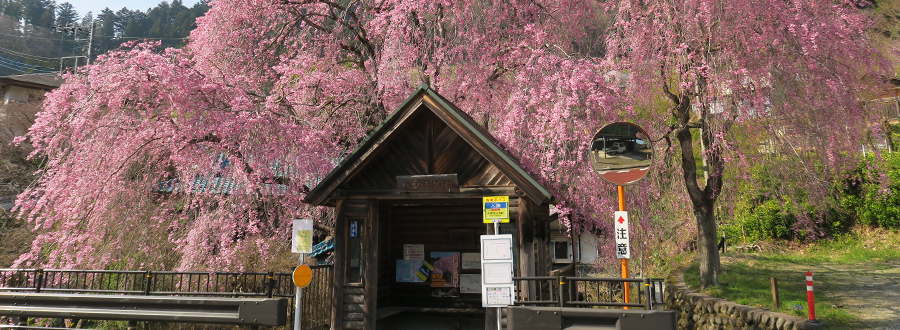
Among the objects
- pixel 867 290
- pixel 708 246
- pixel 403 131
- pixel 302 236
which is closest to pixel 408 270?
pixel 403 131

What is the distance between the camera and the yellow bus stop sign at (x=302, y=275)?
7.79 m

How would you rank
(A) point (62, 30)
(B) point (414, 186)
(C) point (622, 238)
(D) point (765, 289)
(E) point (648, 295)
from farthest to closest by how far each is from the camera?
(A) point (62, 30) < (D) point (765, 289) < (B) point (414, 186) < (C) point (622, 238) < (E) point (648, 295)

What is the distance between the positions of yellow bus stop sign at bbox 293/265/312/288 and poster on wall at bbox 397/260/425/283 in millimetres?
4106

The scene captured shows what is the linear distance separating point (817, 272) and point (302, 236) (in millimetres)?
15280

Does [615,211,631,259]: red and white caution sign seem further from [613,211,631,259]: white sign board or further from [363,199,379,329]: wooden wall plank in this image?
[363,199,379,329]: wooden wall plank

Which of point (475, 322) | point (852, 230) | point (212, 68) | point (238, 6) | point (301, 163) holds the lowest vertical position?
point (475, 322)

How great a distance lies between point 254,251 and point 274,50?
544 cm

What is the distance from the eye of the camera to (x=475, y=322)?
1119 cm

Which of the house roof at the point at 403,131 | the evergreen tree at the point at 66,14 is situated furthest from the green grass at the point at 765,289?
the evergreen tree at the point at 66,14

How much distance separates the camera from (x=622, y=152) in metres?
7.58

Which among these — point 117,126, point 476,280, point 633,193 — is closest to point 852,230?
point 633,193

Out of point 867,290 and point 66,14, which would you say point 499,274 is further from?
point 66,14

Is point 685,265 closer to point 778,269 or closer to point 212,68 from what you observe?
point 778,269

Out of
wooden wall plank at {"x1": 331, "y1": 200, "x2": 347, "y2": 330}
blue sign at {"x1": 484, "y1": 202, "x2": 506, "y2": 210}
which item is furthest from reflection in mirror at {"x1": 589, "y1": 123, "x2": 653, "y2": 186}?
wooden wall plank at {"x1": 331, "y1": 200, "x2": 347, "y2": 330}
